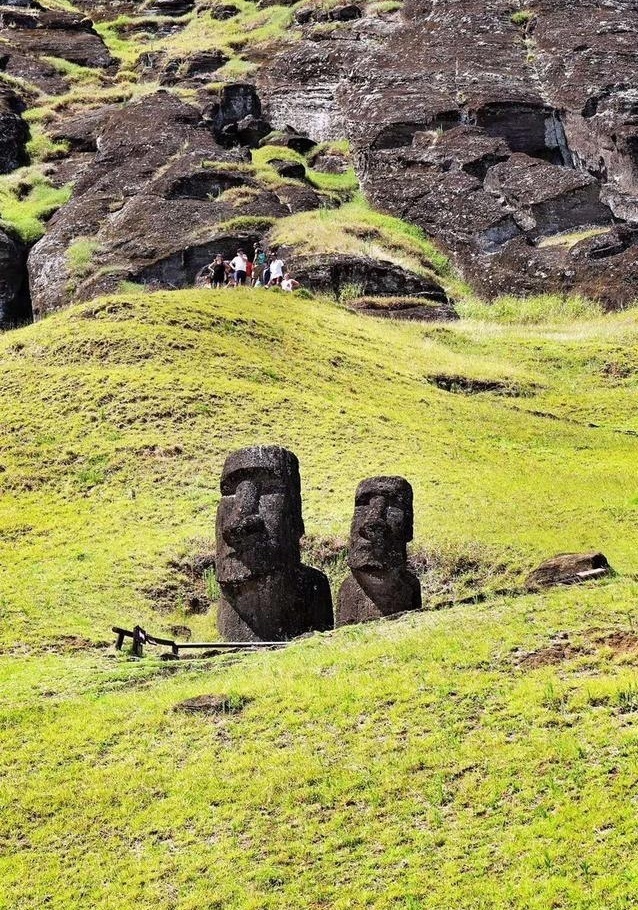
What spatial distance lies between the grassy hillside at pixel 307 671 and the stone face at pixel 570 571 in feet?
1.27

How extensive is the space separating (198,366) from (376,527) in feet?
34.0

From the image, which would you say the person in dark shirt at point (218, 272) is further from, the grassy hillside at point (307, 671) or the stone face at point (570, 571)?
the stone face at point (570, 571)

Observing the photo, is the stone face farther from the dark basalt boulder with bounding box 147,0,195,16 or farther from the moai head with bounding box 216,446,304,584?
the dark basalt boulder with bounding box 147,0,195,16

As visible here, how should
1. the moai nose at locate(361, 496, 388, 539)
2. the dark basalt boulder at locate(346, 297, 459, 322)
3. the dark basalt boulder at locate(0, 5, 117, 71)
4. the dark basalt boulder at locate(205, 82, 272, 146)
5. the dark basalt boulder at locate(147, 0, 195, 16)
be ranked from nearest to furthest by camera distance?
the moai nose at locate(361, 496, 388, 539) → the dark basalt boulder at locate(346, 297, 459, 322) → the dark basalt boulder at locate(205, 82, 272, 146) → the dark basalt boulder at locate(0, 5, 117, 71) → the dark basalt boulder at locate(147, 0, 195, 16)

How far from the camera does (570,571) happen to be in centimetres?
1617

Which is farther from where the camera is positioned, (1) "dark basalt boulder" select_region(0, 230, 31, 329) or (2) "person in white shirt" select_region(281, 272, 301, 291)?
(1) "dark basalt boulder" select_region(0, 230, 31, 329)

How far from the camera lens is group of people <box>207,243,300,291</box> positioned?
117 feet

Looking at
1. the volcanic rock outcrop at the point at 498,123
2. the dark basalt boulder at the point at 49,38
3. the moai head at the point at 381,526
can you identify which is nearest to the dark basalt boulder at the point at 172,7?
the dark basalt boulder at the point at 49,38

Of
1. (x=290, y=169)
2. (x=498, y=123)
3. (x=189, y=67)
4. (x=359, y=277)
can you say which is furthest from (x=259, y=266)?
(x=189, y=67)

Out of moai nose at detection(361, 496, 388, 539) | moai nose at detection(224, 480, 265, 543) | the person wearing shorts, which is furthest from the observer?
the person wearing shorts

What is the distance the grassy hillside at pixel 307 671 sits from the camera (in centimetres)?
1051

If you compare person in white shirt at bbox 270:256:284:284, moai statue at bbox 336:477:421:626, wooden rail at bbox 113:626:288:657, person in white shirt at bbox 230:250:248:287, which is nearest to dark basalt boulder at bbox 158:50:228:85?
person in white shirt at bbox 230:250:248:287

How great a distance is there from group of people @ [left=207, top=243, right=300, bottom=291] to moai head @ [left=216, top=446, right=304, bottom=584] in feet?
55.7

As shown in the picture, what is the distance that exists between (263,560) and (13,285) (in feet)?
88.3
